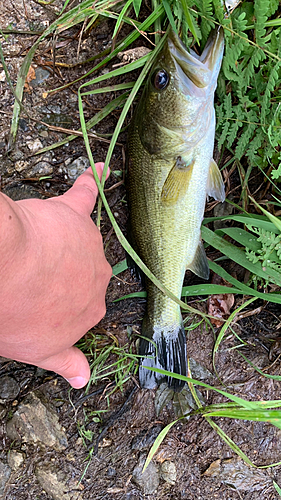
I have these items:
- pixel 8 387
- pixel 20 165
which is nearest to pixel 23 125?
pixel 20 165

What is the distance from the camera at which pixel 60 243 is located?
176cm

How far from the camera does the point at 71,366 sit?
216 cm

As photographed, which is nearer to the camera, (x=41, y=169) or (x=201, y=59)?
(x=201, y=59)

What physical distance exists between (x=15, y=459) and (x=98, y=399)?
28.9 inches

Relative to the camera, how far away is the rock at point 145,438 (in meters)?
2.40

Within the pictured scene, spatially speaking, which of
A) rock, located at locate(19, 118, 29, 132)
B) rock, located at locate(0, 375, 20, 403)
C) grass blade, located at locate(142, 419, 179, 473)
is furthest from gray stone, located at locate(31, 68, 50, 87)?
grass blade, located at locate(142, 419, 179, 473)

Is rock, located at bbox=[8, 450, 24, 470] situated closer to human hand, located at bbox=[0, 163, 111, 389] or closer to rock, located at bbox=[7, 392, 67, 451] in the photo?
rock, located at bbox=[7, 392, 67, 451]

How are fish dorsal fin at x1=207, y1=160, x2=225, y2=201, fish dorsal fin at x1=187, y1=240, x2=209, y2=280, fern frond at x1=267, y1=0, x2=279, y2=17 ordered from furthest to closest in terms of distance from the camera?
fish dorsal fin at x1=187, y1=240, x2=209, y2=280 < fish dorsal fin at x1=207, y1=160, x2=225, y2=201 < fern frond at x1=267, y1=0, x2=279, y2=17

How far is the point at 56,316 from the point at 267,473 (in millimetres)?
1848

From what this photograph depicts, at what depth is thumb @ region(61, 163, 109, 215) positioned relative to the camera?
211cm

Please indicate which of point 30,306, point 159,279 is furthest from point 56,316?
point 159,279

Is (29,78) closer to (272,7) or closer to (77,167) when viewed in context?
(77,167)

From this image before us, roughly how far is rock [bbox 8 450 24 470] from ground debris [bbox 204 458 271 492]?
4.27 feet

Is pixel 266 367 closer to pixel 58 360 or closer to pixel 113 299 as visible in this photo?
pixel 113 299
